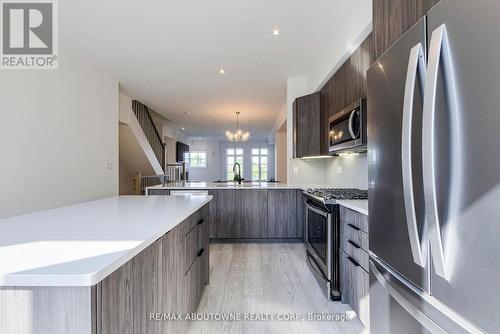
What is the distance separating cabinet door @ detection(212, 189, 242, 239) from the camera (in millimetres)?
4203

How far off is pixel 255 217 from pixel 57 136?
9.52 ft

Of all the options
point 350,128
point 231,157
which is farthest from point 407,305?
point 231,157

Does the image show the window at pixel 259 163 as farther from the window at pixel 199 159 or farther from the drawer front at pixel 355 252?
the drawer front at pixel 355 252

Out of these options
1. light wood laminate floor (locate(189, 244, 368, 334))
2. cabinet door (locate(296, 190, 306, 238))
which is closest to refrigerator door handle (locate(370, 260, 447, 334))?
light wood laminate floor (locate(189, 244, 368, 334))

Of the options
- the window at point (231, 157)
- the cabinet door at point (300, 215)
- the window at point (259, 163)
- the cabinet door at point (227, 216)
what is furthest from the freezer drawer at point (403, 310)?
the window at point (259, 163)

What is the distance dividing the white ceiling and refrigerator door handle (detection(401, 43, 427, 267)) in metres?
1.58

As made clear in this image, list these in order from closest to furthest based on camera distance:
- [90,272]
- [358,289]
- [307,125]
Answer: [90,272], [358,289], [307,125]

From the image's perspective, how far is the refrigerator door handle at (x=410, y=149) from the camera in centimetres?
88

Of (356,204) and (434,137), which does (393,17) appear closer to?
(434,137)

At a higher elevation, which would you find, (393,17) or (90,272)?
(393,17)

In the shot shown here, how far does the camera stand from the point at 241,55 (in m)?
3.56

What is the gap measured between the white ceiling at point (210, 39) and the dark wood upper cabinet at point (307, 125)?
0.49m

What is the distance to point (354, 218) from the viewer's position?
6.67ft

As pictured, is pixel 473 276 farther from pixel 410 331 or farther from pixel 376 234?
pixel 376 234
